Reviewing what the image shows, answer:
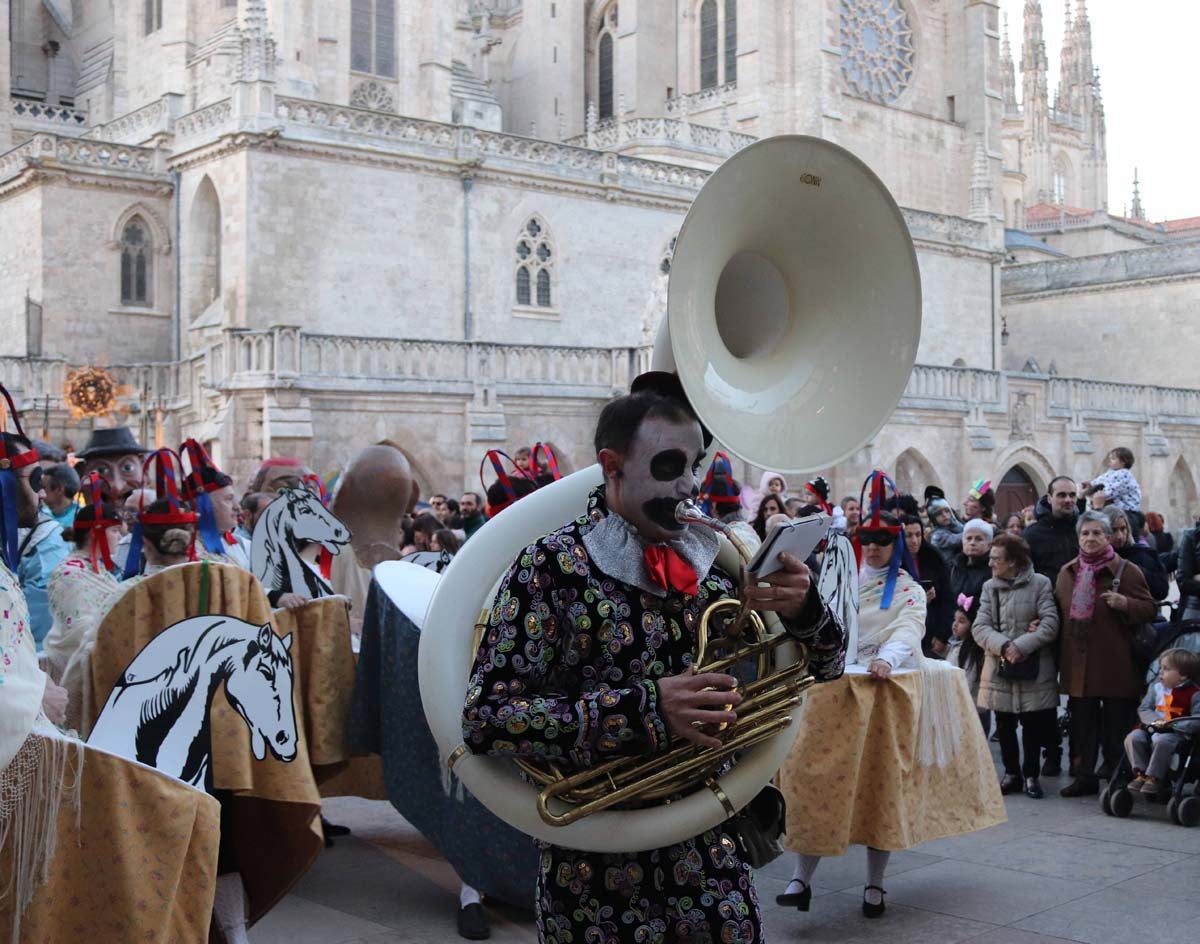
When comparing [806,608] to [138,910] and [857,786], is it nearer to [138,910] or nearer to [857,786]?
[138,910]

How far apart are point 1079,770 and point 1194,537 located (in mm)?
1662

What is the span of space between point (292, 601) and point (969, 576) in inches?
214

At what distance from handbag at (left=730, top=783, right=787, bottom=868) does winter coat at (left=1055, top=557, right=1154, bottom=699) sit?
5.69m

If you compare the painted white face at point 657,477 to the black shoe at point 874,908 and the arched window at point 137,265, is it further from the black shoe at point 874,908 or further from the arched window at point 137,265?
the arched window at point 137,265

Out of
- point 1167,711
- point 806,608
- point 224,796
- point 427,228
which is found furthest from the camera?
point 427,228

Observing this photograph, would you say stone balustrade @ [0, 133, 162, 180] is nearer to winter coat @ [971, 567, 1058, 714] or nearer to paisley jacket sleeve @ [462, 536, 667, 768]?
winter coat @ [971, 567, 1058, 714]

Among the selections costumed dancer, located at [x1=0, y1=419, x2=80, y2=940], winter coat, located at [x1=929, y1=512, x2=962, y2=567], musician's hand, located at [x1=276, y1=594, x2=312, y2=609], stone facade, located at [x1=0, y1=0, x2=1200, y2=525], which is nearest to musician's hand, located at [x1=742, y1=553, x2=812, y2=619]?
costumed dancer, located at [x1=0, y1=419, x2=80, y2=940]

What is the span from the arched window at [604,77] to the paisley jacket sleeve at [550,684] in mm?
41012

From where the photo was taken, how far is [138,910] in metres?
3.54

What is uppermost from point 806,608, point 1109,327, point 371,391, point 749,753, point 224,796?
point 1109,327

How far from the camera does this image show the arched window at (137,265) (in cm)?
2753

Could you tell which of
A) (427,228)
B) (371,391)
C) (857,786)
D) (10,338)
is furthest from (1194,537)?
(10,338)

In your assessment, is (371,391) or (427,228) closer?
(371,391)

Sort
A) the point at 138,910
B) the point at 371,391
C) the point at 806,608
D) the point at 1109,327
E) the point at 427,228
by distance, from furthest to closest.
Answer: the point at 1109,327
the point at 427,228
the point at 371,391
the point at 138,910
the point at 806,608
